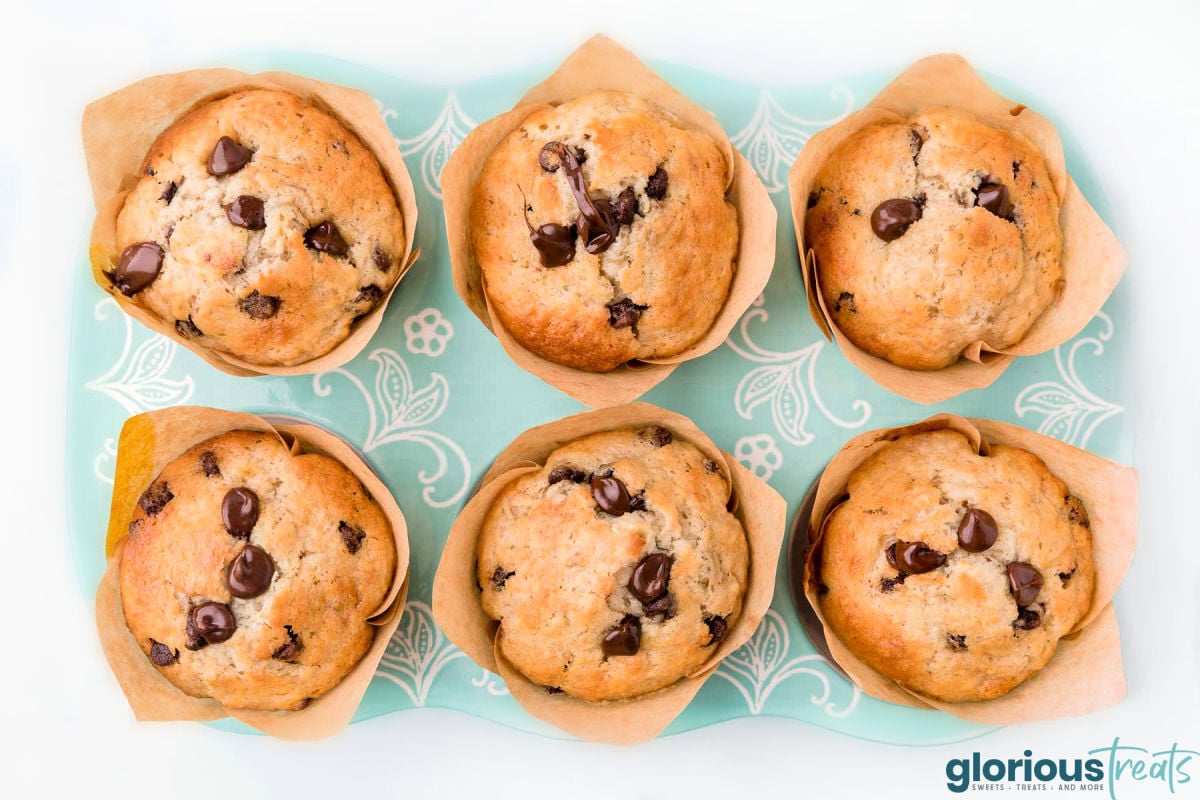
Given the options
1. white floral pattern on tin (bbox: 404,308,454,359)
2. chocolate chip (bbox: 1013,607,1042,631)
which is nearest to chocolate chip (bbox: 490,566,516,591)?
white floral pattern on tin (bbox: 404,308,454,359)

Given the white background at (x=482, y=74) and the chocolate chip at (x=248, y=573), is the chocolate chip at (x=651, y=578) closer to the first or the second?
the white background at (x=482, y=74)

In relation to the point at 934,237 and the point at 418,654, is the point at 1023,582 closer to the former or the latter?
the point at 934,237

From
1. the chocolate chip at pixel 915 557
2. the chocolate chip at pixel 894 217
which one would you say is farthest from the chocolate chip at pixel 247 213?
the chocolate chip at pixel 915 557

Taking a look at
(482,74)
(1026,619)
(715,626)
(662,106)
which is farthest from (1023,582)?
(482,74)

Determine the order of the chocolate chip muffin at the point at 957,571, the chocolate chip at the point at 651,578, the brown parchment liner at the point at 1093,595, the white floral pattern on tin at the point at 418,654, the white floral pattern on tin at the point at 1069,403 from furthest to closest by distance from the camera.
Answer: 1. the white floral pattern on tin at the point at 1069,403
2. the white floral pattern on tin at the point at 418,654
3. the brown parchment liner at the point at 1093,595
4. the chocolate chip muffin at the point at 957,571
5. the chocolate chip at the point at 651,578

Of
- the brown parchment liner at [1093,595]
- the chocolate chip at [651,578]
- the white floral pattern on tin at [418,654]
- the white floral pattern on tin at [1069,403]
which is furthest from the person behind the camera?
the white floral pattern on tin at [1069,403]
